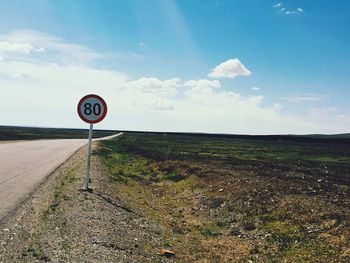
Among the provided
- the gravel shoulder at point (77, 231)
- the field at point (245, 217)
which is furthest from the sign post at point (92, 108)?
the field at point (245, 217)

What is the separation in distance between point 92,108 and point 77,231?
228 inches

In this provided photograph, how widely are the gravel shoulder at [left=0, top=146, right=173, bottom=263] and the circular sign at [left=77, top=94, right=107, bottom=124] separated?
8.69 feet

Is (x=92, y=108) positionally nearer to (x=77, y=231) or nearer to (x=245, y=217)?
(x=77, y=231)

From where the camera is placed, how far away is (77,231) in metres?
9.20

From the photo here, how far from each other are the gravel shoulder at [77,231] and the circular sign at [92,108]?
2.65m

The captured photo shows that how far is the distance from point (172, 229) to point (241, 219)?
2.88 meters

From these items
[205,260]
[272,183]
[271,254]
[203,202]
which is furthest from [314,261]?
[272,183]

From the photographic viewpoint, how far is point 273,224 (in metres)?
12.6

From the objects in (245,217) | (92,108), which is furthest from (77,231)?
(245,217)

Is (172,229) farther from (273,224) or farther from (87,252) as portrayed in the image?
(87,252)

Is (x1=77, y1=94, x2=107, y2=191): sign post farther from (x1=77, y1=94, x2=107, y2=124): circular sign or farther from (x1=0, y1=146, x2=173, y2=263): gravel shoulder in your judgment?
(x1=0, y1=146, x2=173, y2=263): gravel shoulder

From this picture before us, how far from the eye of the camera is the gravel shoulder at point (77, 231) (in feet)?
24.9

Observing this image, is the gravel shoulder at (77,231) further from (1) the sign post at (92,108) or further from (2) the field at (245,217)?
(1) the sign post at (92,108)

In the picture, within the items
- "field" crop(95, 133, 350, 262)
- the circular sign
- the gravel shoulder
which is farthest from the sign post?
"field" crop(95, 133, 350, 262)
